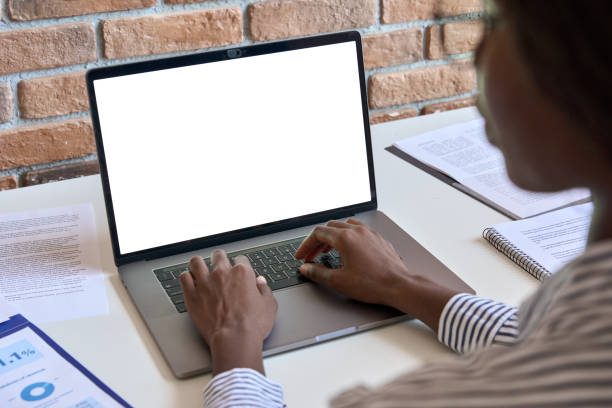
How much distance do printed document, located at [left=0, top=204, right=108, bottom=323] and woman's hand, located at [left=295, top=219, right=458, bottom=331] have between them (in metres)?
0.28

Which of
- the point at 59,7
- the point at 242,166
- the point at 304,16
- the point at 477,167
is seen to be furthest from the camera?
the point at 304,16

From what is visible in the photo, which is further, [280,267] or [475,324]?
[280,267]

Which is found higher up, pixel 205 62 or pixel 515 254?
pixel 205 62

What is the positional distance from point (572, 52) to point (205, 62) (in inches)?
26.4

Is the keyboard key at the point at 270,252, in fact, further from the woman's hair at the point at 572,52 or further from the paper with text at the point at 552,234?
the woman's hair at the point at 572,52

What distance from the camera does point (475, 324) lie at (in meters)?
0.82

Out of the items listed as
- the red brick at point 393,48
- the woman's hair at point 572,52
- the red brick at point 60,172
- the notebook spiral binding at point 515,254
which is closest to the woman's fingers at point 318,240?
the notebook spiral binding at point 515,254

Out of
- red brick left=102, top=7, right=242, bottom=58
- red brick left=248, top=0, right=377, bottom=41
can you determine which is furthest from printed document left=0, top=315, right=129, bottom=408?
red brick left=248, top=0, right=377, bottom=41

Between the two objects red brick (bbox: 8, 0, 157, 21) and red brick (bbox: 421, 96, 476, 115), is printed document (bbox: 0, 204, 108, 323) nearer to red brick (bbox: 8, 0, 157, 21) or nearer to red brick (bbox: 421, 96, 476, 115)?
red brick (bbox: 8, 0, 157, 21)

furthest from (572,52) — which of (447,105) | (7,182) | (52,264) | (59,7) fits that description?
(447,105)

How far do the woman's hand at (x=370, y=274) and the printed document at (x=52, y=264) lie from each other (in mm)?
278

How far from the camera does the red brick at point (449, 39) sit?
1.76 meters

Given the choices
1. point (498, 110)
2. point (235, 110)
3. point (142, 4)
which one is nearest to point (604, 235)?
point (498, 110)

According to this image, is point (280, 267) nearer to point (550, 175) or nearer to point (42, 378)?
point (42, 378)
